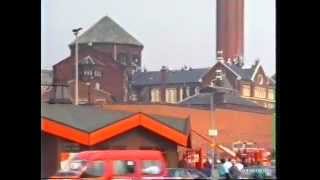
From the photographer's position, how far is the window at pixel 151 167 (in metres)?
2.66

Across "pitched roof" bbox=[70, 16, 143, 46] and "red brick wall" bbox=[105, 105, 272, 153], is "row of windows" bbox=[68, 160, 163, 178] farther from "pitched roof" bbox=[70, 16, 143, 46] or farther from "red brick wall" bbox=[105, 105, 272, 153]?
"pitched roof" bbox=[70, 16, 143, 46]

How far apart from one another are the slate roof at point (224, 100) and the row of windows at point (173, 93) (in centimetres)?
3

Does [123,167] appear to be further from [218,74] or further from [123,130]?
[218,74]

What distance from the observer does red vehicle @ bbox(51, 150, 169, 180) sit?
104 inches

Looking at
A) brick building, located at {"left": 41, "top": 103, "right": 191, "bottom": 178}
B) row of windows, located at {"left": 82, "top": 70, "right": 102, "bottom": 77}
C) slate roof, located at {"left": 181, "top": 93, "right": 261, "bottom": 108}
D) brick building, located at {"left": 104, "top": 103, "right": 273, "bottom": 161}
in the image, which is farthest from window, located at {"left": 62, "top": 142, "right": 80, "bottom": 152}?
slate roof, located at {"left": 181, "top": 93, "right": 261, "bottom": 108}

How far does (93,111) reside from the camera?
2600mm

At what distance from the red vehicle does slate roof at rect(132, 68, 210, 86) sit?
383 mm

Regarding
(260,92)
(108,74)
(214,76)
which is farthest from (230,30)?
(108,74)

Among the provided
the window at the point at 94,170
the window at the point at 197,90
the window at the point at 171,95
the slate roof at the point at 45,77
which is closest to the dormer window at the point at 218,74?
the window at the point at 197,90

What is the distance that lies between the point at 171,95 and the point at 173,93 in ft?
0.20

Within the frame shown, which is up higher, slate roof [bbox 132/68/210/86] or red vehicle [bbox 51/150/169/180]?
slate roof [bbox 132/68/210/86]
